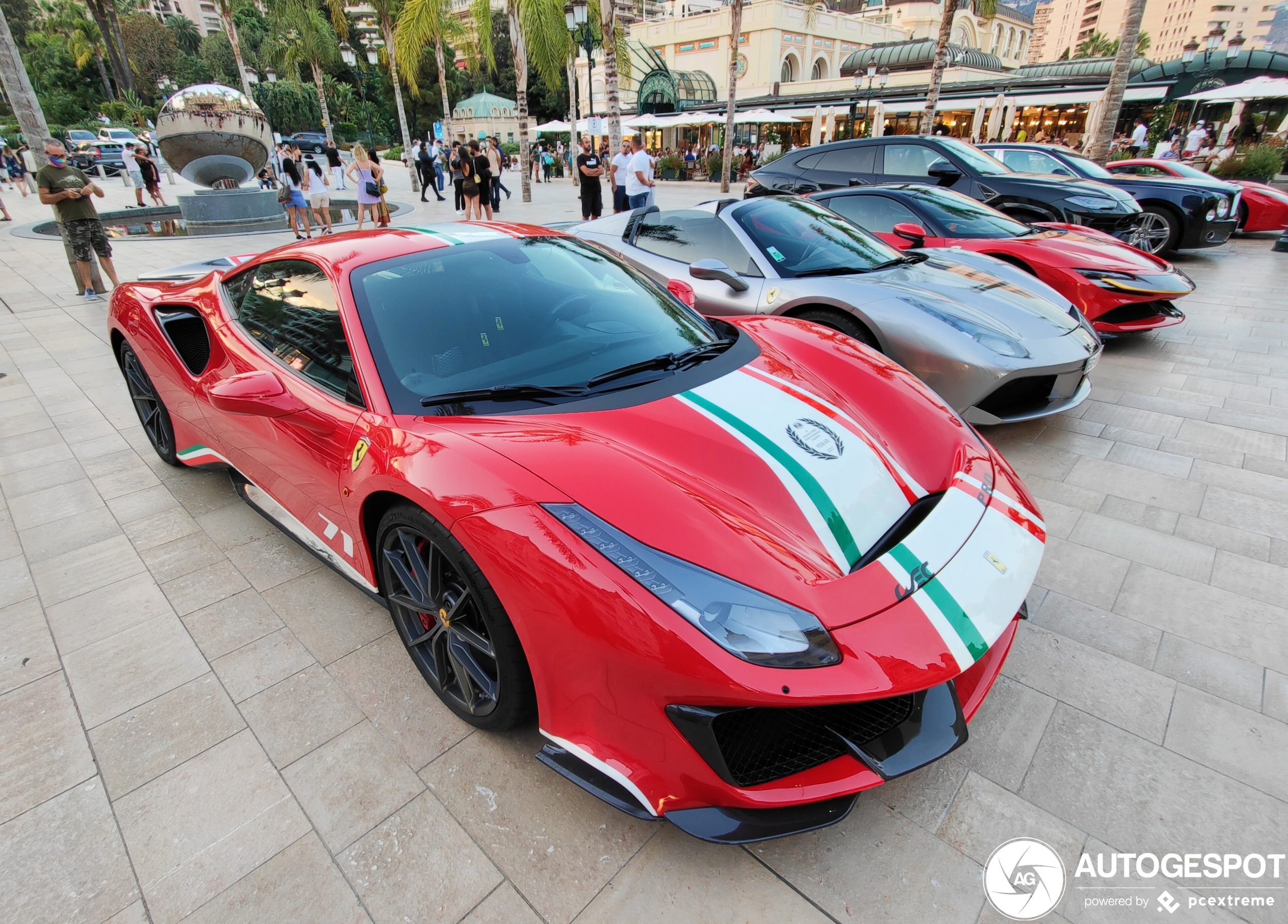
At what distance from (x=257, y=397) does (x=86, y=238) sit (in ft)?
25.2

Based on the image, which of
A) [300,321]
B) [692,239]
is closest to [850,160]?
[692,239]

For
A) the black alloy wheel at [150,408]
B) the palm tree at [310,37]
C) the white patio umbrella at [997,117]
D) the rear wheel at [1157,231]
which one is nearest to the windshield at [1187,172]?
the rear wheel at [1157,231]

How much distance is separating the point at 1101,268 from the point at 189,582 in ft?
19.6

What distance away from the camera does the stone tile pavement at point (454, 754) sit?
1.48 meters

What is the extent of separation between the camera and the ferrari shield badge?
1889mm

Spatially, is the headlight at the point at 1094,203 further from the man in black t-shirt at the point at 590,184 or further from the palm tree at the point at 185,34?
the palm tree at the point at 185,34

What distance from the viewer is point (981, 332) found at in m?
3.35

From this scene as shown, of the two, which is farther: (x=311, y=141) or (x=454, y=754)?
(x=311, y=141)

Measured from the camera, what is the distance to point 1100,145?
11992 millimetres

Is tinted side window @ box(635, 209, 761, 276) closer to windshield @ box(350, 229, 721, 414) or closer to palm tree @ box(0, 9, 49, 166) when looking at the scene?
windshield @ box(350, 229, 721, 414)

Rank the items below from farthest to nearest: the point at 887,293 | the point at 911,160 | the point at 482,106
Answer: the point at 482,106 → the point at 911,160 → the point at 887,293

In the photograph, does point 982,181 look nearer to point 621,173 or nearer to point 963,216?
point 963,216

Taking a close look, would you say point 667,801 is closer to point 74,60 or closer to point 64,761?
point 64,761

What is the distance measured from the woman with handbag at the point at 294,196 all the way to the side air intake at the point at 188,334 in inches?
347
